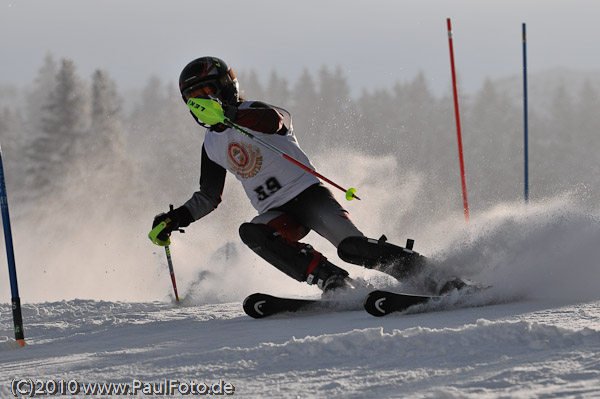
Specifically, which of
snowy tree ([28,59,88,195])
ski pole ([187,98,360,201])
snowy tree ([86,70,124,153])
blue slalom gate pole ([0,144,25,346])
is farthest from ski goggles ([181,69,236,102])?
snowy tree ([28,59,88,195])

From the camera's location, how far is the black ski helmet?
4449mm

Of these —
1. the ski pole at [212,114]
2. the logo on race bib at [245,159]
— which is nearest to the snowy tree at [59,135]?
the logo on race bib at [245,159]

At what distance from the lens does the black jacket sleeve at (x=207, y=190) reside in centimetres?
477

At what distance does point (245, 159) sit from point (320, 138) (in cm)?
2892

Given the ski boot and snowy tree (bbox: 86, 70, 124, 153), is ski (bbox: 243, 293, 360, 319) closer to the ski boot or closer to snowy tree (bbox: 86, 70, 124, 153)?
the ski boot

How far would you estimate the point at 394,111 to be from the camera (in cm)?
3606

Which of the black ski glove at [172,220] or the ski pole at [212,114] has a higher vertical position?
the ski pole at [212,114]

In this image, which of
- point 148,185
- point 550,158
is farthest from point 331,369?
point 550,158

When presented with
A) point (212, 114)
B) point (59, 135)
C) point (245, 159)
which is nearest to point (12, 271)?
point (212, 114)

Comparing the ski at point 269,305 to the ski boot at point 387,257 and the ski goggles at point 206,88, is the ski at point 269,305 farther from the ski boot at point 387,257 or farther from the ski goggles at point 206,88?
the ski goggles at point 206,88

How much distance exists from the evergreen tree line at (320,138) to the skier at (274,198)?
1781cm

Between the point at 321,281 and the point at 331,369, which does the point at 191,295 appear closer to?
the point at 321,281

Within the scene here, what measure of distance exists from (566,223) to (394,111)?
32424 mm

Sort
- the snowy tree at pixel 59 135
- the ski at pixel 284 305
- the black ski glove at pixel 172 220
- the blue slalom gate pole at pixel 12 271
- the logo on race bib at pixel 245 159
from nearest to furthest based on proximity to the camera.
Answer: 1. the blue slalom gate pole at pixel 12 271
2. the ski at pixel 284 305
3. the logo on race bib at pixel 245 159
4. the black ski glove at pixel 172 220
5. the snowy tree at pixel 59 135
